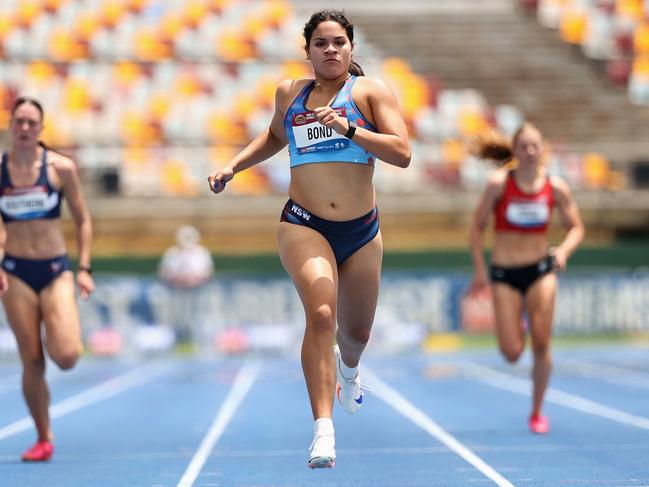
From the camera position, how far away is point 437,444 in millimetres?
7699

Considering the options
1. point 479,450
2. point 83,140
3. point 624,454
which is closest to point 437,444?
point 479,450

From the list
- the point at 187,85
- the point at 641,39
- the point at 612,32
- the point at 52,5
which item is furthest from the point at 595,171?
the point at 52,5

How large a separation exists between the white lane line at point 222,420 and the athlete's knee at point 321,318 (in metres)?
1.36

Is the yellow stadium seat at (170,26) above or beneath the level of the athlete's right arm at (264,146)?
above

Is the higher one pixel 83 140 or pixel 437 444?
pixel 83 140

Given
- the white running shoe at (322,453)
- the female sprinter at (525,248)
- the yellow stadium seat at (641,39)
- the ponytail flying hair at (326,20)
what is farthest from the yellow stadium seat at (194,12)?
the white running shoe at (322,453)

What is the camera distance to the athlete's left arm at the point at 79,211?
7.25m

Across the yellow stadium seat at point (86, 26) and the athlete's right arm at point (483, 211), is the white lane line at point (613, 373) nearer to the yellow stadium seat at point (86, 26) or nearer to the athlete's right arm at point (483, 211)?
the athlete's right arm at point (483, 211)

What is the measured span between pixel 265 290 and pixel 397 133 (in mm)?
14618

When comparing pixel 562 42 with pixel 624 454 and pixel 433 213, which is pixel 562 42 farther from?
pixel 624 454

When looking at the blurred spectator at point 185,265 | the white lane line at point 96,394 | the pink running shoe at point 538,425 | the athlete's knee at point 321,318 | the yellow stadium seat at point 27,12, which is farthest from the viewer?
the yellow stadium seat at point 27,12

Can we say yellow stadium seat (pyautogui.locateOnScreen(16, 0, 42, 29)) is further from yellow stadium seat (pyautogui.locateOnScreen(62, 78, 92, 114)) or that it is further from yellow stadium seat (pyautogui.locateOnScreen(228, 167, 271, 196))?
yellow stadium seat (pyautogui.locateOnScreen(228, 167, 271, 196))

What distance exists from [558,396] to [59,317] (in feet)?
19.3

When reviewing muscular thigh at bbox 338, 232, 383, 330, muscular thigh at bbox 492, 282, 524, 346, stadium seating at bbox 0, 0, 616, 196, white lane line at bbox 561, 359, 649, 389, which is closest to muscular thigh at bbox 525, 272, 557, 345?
muscular thigh at bbox 492, 282, 524, 346
